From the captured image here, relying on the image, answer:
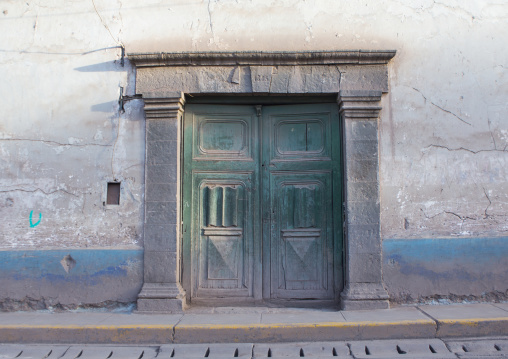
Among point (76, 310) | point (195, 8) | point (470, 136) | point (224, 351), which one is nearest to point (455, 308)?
point (470, 136)

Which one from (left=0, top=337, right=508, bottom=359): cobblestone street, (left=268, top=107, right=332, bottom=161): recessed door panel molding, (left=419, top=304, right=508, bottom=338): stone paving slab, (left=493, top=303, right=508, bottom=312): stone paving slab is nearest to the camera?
(left=0, top=337, right=508, bottom=359): cobblestone street

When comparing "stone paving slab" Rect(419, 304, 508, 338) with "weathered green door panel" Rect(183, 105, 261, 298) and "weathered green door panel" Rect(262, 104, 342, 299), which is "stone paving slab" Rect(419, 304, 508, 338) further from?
"weathered green door panel" Rect(183, 105, 261, 298)

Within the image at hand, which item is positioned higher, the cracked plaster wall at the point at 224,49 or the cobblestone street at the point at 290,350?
the cracked plaster wall at the point at 224,49

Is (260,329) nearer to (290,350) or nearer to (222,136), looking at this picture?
(290,350)

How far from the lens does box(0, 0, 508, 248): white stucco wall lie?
4.43m

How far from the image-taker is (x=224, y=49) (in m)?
4.59

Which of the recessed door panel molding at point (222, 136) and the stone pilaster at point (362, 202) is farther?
the recessed door panel molding at point (222, 136)

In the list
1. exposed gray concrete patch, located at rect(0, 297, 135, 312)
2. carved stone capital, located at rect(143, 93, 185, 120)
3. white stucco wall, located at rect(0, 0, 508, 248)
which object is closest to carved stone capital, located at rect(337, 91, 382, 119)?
white stucco wall, located at rect(0, 0, 508, 248)

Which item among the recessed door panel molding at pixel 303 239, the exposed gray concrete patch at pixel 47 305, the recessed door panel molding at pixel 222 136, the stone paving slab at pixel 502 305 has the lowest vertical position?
the exposed gray concrete patch at pixel 47 305

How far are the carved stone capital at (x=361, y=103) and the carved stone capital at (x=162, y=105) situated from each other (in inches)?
71.9

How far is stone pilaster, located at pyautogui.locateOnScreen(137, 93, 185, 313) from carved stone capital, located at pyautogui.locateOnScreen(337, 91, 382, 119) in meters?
1.84

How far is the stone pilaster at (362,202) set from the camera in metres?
4.24

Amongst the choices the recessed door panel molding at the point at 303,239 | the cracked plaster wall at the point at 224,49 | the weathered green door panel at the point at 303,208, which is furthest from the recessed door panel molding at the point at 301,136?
the cracked plaster wall at the point at 224,49

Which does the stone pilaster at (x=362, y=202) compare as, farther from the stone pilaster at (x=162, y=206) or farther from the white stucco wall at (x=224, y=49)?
the stone pilaster at (x=162, y=206)
